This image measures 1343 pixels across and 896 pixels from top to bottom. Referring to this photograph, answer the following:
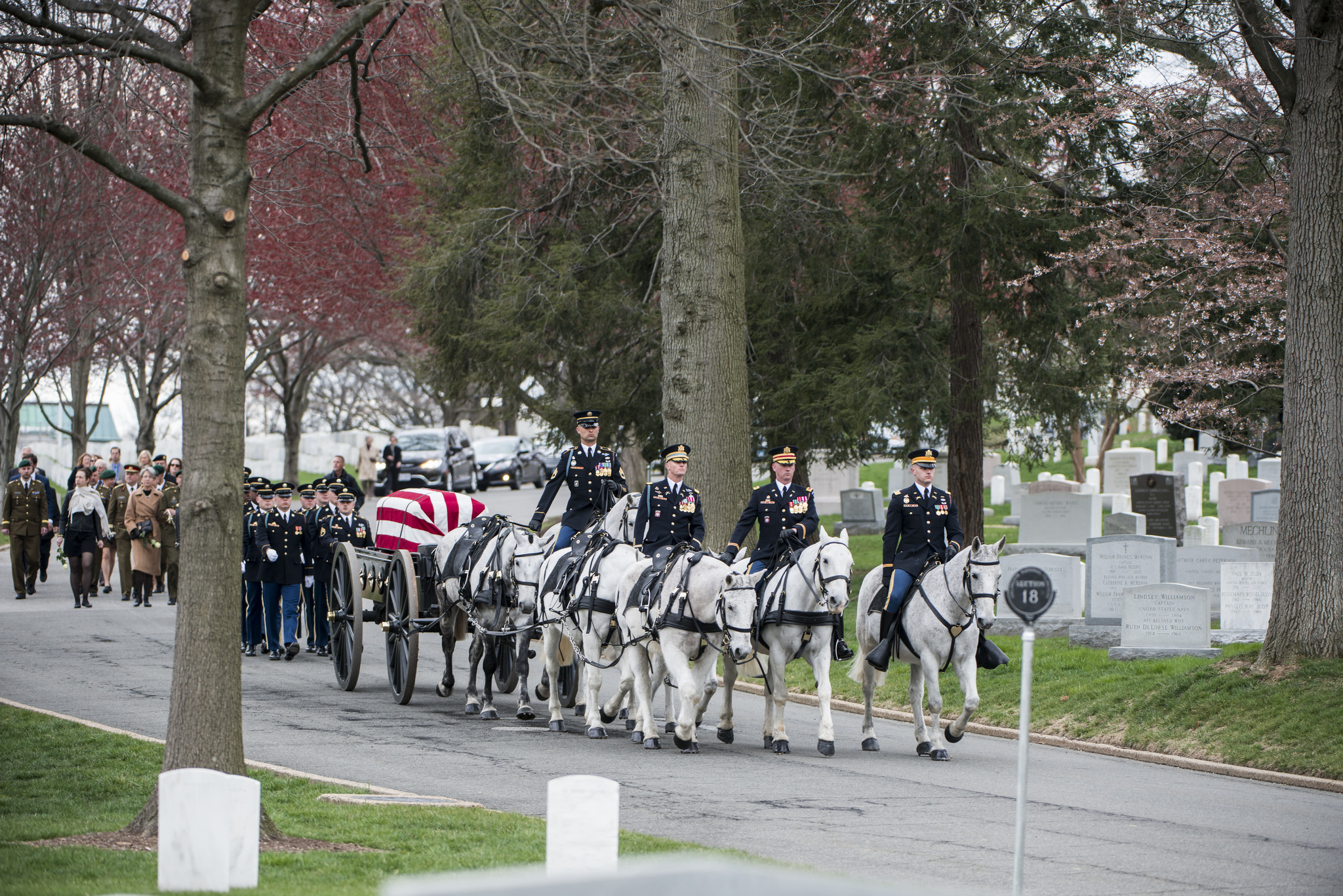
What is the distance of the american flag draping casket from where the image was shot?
51.7 feet

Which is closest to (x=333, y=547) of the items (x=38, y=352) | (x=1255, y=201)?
(x=1255, y=201)

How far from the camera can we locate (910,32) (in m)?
21.0

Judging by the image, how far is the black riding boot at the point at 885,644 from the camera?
1219 centimetres

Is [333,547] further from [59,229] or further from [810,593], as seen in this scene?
[59,229]

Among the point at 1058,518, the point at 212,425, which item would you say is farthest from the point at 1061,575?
the point at 212,425

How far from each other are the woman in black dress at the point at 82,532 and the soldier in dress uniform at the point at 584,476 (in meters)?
11.0

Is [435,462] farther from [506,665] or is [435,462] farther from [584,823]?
[584,823]

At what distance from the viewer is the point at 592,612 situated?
12.7 m

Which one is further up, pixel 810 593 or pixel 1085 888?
pixel 810 593

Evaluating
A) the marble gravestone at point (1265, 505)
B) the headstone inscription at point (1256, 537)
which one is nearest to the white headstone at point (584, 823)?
the headstone inscription at point (1256, 537)

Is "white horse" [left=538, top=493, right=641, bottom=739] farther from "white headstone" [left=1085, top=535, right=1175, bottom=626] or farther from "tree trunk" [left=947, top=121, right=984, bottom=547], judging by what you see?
"tree trunk" [left=947, top=121, right=984, bottom=547]

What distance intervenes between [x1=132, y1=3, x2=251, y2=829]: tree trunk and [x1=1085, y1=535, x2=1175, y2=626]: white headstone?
472 inches

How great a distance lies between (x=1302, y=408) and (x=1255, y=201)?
5.85 meters

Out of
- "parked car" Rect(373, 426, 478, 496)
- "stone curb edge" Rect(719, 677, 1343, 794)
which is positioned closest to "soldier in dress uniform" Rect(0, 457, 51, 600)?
"stone curb edge" Rect(719, 677, 1343, 794)
